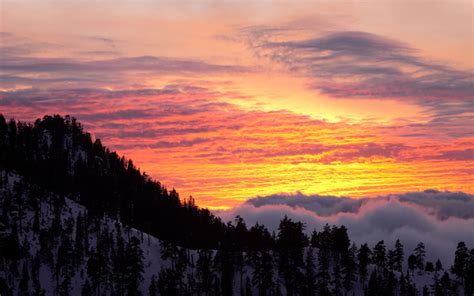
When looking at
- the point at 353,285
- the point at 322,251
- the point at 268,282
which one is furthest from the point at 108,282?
the point at 353,285

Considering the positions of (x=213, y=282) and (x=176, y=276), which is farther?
(x=213, y=282)

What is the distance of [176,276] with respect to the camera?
502 feet

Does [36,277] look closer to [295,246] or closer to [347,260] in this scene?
[295,246]

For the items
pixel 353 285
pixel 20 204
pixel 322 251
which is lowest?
pixel 353 285

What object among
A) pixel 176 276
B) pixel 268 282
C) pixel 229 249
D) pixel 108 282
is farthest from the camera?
pixel 229 249

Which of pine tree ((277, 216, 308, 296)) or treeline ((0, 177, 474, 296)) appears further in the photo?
pine tree ((277, 216, 308, 296))

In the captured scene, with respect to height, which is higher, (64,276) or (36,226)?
(36,226)

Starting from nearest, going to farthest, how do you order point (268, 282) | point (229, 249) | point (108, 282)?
point (268, 282) < point (108, 282) < point (229, 249)

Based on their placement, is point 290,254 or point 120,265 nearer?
point 120,265

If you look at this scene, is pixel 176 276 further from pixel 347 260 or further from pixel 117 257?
pixel 347 260

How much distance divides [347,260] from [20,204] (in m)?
100

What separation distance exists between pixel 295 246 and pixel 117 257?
52062 mm

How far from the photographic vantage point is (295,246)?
17875 centimetres

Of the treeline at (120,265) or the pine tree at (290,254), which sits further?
the pine tree at (290,254)
